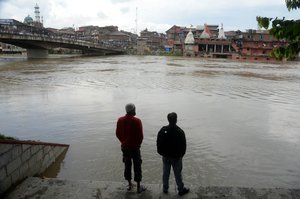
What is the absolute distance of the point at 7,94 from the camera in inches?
766

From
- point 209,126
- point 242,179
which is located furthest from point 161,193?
point 209,126

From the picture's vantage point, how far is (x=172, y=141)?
213 inches

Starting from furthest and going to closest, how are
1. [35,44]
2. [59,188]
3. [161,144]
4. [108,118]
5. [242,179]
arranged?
[35,44]
[108,118]
[242,179]
[59,188]
[161,144]

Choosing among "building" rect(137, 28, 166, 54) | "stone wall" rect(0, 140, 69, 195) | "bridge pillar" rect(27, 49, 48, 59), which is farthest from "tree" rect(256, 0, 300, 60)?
"building" rect(137, 28, 166, 54)

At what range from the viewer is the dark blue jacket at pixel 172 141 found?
541 cm

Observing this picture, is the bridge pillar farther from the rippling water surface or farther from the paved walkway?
the paved walkway

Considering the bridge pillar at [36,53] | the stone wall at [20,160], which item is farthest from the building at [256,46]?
the stone wall at [20,160]

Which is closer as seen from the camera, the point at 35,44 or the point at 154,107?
the point at 154,107

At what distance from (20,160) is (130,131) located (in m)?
2.13

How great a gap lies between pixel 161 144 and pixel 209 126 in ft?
23.9

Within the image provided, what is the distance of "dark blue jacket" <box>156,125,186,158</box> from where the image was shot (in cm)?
541

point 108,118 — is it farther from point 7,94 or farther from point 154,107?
point 7,94

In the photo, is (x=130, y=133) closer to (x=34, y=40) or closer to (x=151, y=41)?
(x=34, y=40)

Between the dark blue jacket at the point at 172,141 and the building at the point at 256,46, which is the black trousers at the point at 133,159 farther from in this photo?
the building at the point at 256,46
